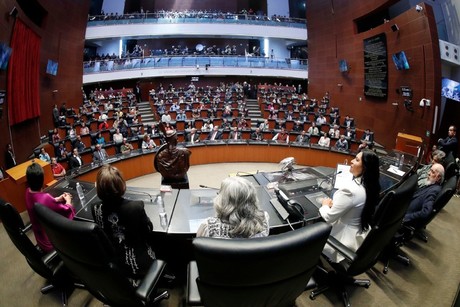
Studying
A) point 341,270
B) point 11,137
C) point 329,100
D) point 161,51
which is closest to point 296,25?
point 329,100

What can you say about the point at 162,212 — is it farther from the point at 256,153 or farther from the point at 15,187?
the point at 256,153

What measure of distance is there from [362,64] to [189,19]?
→ 11.3 m

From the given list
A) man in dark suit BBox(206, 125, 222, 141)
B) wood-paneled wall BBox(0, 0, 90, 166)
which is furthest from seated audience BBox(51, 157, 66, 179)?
man in dark suit BBox(206, 125, 222, 141)

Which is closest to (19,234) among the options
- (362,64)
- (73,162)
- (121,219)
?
(121,219)

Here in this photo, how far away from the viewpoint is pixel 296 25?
17.5m

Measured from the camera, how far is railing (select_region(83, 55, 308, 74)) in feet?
53.5

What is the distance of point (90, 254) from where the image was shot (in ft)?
4.28

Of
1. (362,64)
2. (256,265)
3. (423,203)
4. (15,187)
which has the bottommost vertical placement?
(15,187)

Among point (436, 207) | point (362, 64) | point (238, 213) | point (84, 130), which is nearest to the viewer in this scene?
point (238, 213)

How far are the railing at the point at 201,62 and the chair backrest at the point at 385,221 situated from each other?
1677 centimetres

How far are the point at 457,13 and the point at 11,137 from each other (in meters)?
14.0

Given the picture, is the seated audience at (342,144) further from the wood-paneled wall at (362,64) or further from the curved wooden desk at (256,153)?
the wood-paneled wall at (362,64)

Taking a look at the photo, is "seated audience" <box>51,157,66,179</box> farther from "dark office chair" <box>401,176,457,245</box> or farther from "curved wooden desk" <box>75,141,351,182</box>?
"dark office chair" <box>401,176,457,245</box>

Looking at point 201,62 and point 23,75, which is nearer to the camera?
point 23,75
